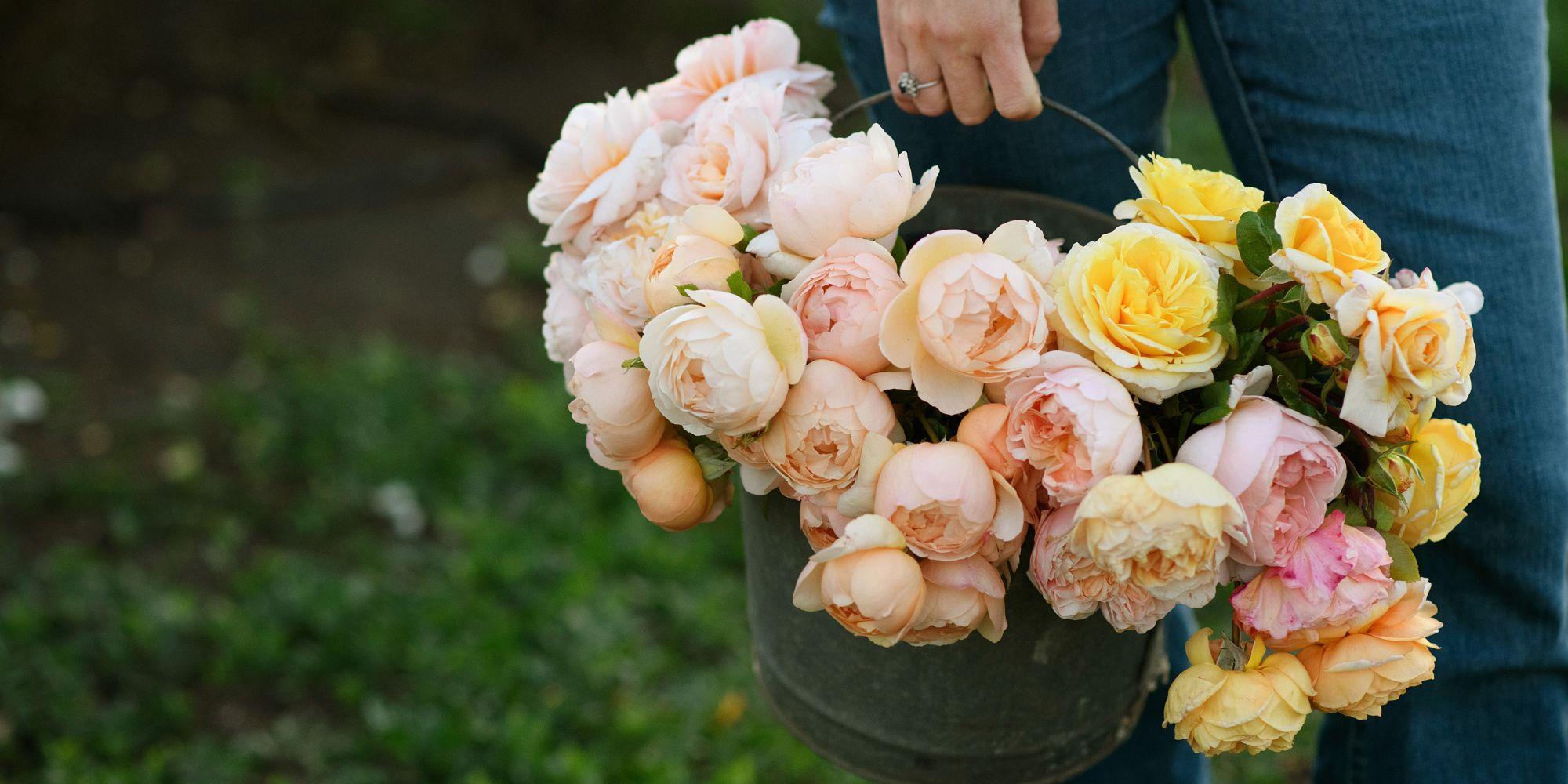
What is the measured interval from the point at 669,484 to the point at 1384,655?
1.74 feet

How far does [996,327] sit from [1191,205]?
0.65ft

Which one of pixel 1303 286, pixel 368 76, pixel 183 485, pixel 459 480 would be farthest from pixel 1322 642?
pixel 368 76

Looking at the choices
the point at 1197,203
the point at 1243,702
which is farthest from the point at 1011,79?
the point at 1243,702

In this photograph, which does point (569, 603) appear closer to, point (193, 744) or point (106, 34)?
point (193, 744)

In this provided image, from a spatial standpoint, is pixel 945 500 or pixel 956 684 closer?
pixel 945 500

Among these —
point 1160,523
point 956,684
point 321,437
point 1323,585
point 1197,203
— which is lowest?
point 321,437

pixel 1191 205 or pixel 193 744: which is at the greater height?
pixel 1191 205

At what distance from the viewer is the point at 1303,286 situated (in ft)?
2.92

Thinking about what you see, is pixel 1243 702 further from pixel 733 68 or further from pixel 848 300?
pixel 733 68

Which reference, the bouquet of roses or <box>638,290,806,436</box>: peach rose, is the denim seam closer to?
the bouquet of roses

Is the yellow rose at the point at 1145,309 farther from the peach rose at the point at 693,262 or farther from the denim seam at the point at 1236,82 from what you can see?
the denim seam at the point at 1236,82

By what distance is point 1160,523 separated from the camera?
2.71 feet

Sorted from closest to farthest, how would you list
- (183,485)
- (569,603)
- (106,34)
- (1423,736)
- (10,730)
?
1. (1423,736)
2. (10,730)
3. (569,603)
4. (183,485)
5. (106,34)

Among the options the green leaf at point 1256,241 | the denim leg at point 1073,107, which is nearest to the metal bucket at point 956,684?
the denim leg at point 1073,107
